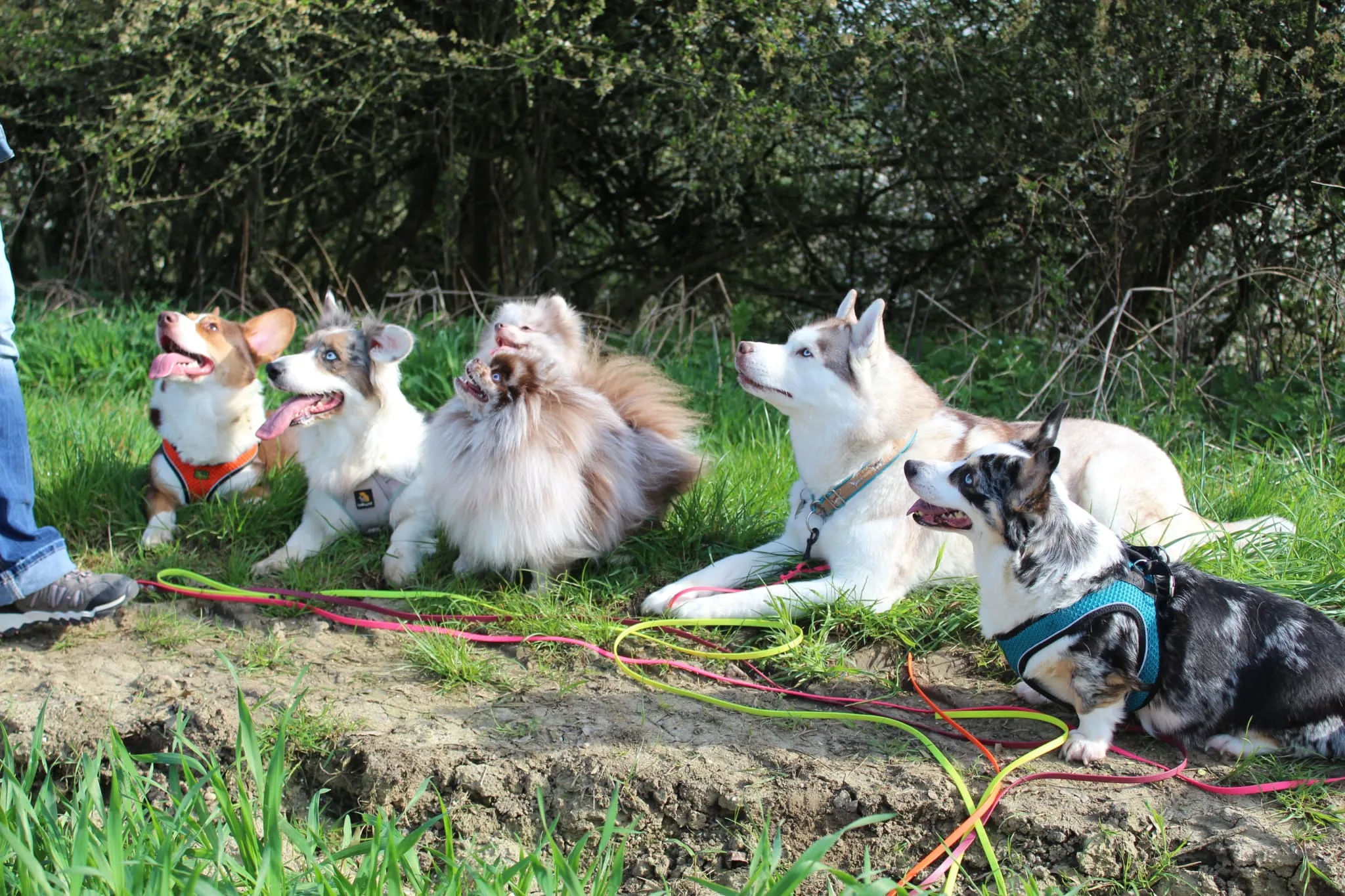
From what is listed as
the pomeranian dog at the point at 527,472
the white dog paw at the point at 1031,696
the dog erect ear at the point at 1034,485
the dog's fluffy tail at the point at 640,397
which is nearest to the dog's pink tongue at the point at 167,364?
the pomeranian dog at the point at 527,472

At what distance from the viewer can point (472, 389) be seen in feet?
12.2

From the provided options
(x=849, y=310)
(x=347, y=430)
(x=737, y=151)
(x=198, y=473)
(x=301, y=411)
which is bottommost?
(x=198, y=473)

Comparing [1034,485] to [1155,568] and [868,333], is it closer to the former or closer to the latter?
[1155,568]

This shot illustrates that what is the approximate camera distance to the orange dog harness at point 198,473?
436 centimetres

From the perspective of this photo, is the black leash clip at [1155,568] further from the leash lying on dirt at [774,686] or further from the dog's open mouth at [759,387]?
the dog's open mouth at [759,387]

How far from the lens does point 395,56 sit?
263 inches

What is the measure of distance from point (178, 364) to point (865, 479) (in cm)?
274

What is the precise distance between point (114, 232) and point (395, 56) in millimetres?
3309

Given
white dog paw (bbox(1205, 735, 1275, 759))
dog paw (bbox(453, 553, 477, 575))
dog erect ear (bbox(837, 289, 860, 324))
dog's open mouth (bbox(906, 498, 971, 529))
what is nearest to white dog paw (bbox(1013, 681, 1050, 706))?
white dog paw (bbox(1205, 735, 1275, 759))

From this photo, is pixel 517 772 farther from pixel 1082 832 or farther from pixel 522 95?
pixel 522 95

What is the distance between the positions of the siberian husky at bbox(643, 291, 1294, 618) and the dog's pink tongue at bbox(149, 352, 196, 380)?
2126 millimetres

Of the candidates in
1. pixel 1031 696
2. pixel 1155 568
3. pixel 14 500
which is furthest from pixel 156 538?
pixel 1155 568

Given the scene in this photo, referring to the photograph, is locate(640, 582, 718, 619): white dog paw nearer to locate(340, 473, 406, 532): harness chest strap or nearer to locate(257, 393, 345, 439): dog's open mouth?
locate(340, 473, 406, 532): harness chest strap

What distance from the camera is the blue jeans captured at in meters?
3.27
